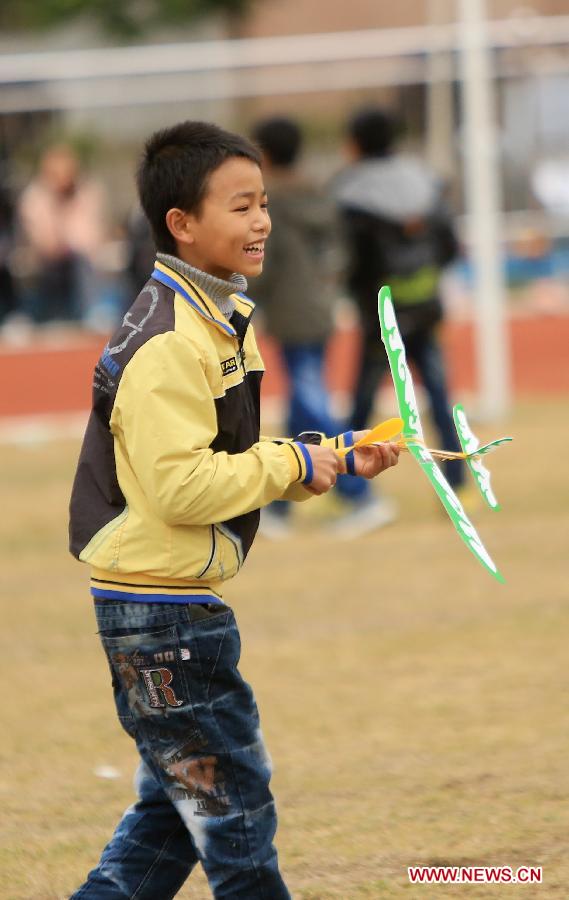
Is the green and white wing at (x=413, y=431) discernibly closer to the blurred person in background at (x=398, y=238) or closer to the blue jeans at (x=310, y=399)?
the blurred person in background at (x=398, y=238)

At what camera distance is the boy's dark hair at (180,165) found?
3.25 metres

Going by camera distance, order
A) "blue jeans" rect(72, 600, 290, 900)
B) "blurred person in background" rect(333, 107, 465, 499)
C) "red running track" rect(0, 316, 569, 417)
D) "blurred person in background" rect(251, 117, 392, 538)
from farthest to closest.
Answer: "red running track" rect(0, 316, 569, 417) → "blurred person in background" rect(251, 117, 392, 538) → "blurred person in background" rect(333, 107, 465, 499) → "blue jeans" rect(72, 600, 290, 900)

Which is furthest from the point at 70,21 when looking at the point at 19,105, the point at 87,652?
the point at 87,652

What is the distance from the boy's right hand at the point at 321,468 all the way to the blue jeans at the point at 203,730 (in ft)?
1.03

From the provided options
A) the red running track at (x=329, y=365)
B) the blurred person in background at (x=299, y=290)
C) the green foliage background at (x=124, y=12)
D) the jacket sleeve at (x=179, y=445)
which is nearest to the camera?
the jacket sleeve at (x=179, y=445)

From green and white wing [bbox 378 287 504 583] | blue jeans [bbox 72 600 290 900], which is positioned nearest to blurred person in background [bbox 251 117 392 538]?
green and white wing [bbox 378 287 504 583]

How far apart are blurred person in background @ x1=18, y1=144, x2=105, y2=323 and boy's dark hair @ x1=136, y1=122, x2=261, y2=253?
39.2ft

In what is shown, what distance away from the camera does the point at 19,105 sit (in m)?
15.3

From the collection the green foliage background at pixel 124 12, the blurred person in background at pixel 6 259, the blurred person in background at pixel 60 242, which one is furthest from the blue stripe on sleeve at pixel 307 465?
the green foliage background at pixel 124 12

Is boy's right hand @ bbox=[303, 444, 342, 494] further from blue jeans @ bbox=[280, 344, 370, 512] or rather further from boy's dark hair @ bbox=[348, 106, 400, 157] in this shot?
boy's dark hair @ bbox=[348, 106, 400, 157]

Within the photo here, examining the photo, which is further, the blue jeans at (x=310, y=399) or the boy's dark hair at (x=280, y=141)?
the blue jeans at (x=310, y=399)

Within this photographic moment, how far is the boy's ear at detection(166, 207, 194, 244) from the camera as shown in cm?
327

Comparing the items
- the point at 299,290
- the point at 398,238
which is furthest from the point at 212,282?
the point at 299,290

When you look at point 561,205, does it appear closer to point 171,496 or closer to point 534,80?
point 534,80
